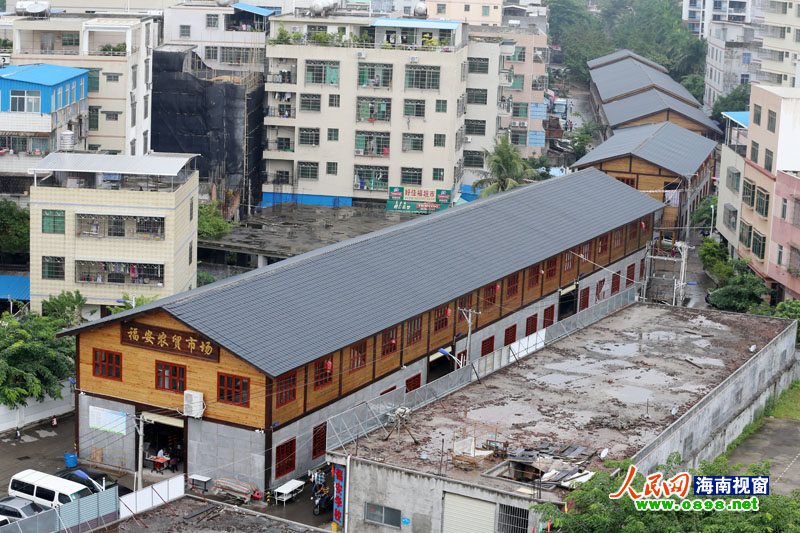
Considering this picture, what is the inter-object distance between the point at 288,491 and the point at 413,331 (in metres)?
10.2

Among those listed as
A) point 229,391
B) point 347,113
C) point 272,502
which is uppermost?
point 347,113

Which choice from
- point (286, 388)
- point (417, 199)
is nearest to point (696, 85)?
point (417, 199)

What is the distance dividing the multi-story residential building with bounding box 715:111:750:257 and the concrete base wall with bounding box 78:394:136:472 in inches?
1628

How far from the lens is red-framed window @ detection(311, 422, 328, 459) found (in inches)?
1975

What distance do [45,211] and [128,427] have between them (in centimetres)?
1653

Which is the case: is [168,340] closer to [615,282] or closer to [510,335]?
[510,335]

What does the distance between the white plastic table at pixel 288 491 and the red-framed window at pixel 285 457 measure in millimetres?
624

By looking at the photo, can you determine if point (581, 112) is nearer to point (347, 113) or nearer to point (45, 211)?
point (347, 113)

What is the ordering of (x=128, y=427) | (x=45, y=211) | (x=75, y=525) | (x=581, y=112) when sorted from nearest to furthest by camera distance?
1. (x=75, y=525)
2. (x=128, y=427)
3. (x=45, y=211)
4. (x=581, y=112)

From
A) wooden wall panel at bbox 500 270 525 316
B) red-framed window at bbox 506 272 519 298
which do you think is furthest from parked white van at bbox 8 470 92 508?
red-framed window at bbox 506 272 519 298

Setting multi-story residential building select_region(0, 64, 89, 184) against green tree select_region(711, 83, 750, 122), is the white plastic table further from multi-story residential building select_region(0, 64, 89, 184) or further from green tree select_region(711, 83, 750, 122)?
green tree select_region(711, 83, 750, 122)

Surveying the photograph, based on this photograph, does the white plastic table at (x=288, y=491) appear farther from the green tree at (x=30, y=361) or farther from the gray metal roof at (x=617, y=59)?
the gray metal roof at (x=617, y=59)

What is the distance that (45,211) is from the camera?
63.8 meters

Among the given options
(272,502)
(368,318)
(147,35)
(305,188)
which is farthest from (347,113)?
(272,502)
